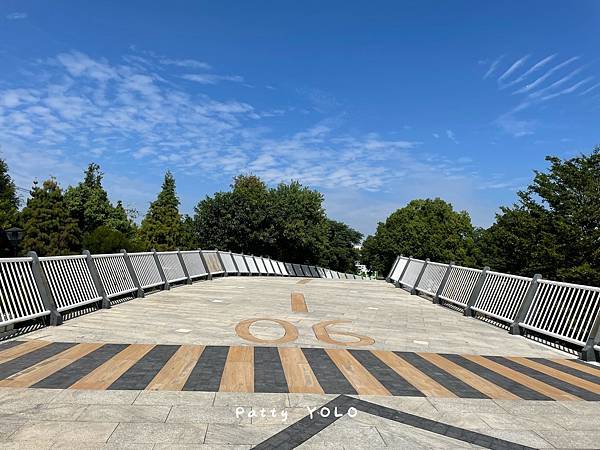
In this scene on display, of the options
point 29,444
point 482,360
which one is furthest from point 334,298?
point 29,444

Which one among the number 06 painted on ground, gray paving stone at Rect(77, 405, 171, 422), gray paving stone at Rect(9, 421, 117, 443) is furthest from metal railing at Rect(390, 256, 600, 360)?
gray paving stone at Rect(9, 421, 117, 443)

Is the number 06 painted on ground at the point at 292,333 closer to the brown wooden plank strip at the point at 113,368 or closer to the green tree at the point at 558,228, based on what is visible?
the brown wooden plank strip at the point at 113,368

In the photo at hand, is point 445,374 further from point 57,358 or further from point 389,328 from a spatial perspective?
point 57,358

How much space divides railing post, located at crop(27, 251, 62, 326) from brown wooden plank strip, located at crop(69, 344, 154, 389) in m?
2.37

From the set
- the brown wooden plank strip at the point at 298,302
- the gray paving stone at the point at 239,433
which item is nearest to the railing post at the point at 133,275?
the brown wooden plank strip at the point at 298,302

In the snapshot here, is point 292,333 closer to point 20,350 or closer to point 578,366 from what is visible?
point 20,350

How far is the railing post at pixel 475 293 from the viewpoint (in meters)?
11.1

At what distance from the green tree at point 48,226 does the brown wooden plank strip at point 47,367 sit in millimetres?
39874

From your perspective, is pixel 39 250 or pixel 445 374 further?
pixel 39 250

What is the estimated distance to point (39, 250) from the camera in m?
41.4

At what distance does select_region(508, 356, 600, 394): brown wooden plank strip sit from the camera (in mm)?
5461

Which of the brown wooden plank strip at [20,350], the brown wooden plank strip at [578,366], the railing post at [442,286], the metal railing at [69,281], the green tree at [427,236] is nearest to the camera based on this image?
the brown wooden plank strip at [20,350]

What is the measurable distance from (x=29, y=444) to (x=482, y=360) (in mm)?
5925

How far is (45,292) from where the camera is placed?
788 centimetres
